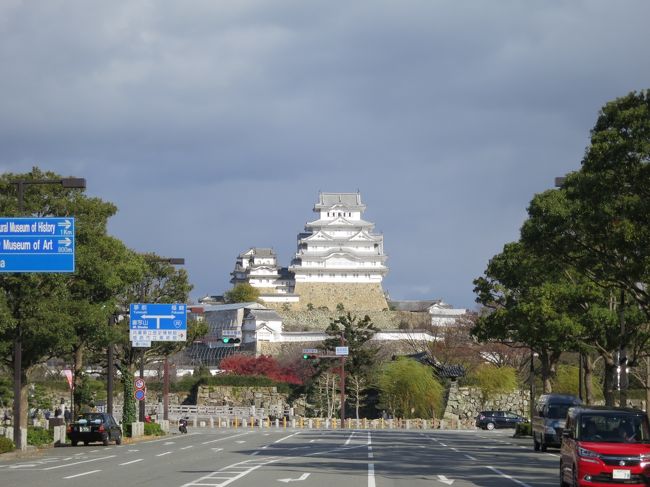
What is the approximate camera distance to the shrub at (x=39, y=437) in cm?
3478

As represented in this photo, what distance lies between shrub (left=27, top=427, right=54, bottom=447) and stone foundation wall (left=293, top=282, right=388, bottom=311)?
98212mm

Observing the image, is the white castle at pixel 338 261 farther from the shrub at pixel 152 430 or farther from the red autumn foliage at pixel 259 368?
the shrub at pixel 152 430

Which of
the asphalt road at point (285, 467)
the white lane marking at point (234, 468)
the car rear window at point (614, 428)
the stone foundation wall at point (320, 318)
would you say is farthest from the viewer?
the stone foundation wall at point (320, 318)

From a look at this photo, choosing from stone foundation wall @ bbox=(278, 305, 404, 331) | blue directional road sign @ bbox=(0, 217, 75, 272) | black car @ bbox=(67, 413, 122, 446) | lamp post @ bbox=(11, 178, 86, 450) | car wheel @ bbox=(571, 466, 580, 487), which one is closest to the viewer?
car wheel @ bbox=(571, 466, 580, 487)

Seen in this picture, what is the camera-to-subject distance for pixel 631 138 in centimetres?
2334

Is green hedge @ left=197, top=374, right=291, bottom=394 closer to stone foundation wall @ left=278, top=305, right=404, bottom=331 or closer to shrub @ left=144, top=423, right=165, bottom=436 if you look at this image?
stone foundation wall @ left=278, top=305, right=404, bottom=331

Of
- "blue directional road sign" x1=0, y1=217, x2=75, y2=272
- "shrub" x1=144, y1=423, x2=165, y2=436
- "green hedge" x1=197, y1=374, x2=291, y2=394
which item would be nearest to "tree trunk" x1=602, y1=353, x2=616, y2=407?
"blue directional road sign" x1=0, y1=217, x2=75, y2=272

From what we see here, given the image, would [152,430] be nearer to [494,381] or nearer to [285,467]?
[285,467]

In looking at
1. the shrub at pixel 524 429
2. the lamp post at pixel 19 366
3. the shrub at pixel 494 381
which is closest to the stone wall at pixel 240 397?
the shrub at pixel 494 381

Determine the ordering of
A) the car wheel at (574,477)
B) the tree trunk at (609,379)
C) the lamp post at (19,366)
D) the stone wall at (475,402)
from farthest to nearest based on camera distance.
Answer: the stone wall at (475,402), the tree trunk at (609,379), the lamp post at (19,366), the car wheel at (574,477)

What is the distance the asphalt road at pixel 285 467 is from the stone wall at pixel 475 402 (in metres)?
41.4

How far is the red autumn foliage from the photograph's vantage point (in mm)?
96562

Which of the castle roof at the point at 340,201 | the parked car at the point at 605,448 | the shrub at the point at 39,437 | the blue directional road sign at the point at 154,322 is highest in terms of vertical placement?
the castle roof at the point at 340,201

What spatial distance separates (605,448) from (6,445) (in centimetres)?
2059
